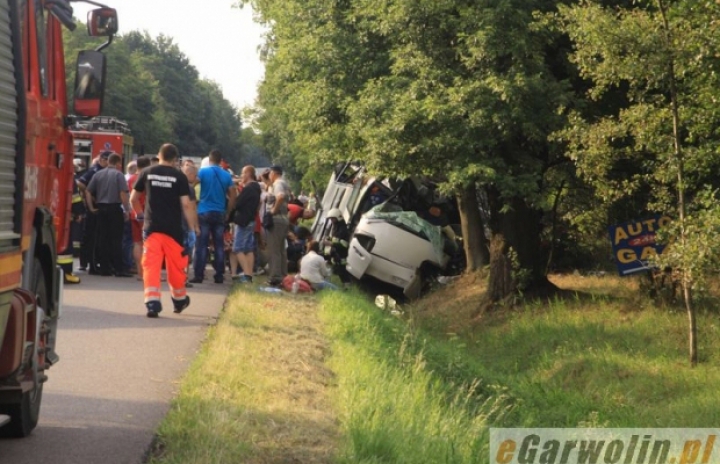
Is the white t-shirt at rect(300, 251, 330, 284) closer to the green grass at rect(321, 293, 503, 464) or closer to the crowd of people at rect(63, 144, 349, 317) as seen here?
the crowd of people at rect(63, 144, 349, 317)

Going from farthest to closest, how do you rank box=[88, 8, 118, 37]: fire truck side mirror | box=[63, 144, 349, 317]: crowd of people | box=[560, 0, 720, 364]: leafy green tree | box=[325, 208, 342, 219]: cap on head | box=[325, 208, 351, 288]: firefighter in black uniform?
box=[325, 208, 342, 219]: cap on head
box=[325, 208, 351, 288]: firefighter in black uniform
box=[63, 144, 349, 317]: crowd of people
box=[560, 0, 720, 364]: leafy green tree
box=[88, 8, 118, 37]: fire truck side mirror

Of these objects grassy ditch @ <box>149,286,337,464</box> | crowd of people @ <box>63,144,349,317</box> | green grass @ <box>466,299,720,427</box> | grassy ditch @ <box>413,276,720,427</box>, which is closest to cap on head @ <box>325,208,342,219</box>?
grassy ditch @ <box>413,276,720,427</box>

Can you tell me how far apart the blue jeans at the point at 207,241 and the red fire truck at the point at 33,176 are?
8935 mm

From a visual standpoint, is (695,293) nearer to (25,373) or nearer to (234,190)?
(234,190)

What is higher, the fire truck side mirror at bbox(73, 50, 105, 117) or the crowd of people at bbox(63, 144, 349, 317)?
the fire truck side mirror at bbox(73, 50, 105, 117)

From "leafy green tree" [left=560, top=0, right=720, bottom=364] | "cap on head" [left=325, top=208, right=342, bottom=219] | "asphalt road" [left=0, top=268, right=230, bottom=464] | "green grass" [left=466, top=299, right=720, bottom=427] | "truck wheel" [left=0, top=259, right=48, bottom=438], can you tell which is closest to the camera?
"truck wheel" [left=0, top=259, right=48, bottom=438]

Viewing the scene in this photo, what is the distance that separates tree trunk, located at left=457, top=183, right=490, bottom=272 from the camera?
24938 millimetres

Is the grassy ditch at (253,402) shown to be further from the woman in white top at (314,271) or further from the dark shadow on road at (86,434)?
the woman in white top at (314,271)

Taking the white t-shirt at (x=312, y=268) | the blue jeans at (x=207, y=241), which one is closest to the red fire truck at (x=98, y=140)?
the blue jeans at (x=207, y=241)

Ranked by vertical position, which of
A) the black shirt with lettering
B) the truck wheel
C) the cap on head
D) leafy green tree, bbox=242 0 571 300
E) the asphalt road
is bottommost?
the cap on head

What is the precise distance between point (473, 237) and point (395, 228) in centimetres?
191

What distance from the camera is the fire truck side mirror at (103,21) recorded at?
8.87 m

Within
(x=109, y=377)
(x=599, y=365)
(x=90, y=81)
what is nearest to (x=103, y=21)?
(x=90, y=81)

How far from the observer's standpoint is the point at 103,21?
888 cm
